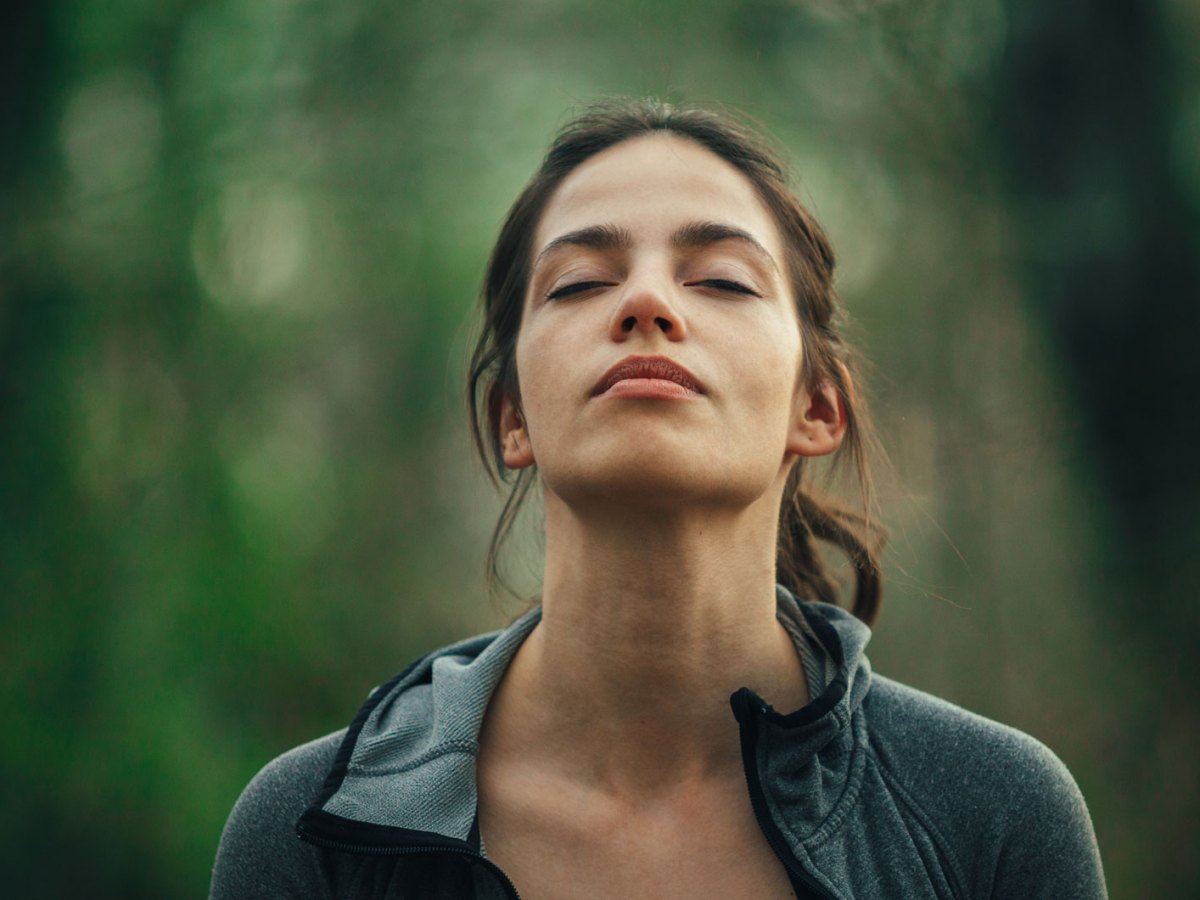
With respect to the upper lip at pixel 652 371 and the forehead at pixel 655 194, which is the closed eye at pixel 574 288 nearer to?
the forehead at pixel 655 194

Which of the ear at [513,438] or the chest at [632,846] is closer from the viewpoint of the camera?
the chest at [632,846]

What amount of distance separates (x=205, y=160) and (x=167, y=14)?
2.30 feet

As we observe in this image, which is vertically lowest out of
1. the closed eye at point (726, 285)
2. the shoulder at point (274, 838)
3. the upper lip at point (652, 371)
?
the shoulder at point (274, 838)

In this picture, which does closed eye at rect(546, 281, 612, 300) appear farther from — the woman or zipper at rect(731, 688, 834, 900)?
zipper at rect(731, 688, 834, 900)

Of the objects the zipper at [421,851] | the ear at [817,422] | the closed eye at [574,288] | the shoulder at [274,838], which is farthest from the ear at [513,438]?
the zipper at [421,851]

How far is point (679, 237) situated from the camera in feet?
6.79

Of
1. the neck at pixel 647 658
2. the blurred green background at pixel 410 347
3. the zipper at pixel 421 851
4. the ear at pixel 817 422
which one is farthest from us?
the blurred green background at pixel 410 347

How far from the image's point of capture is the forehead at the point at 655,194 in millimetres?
2107

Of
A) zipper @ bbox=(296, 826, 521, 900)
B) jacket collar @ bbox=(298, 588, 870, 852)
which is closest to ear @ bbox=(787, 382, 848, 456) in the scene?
jacket collar @ bbox=(298, 588, 870, 852)

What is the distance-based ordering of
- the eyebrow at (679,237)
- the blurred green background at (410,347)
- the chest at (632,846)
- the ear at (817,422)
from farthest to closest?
the blurred green background at (410,347)
the ear at (817,422)
the eyebrow at (679,237)
the chest at (632,846)

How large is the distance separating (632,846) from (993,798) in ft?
2.03

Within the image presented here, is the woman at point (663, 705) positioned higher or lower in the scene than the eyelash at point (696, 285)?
lower

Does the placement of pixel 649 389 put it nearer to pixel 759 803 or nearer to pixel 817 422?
pixel 817 422

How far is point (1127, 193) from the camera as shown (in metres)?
5.21
